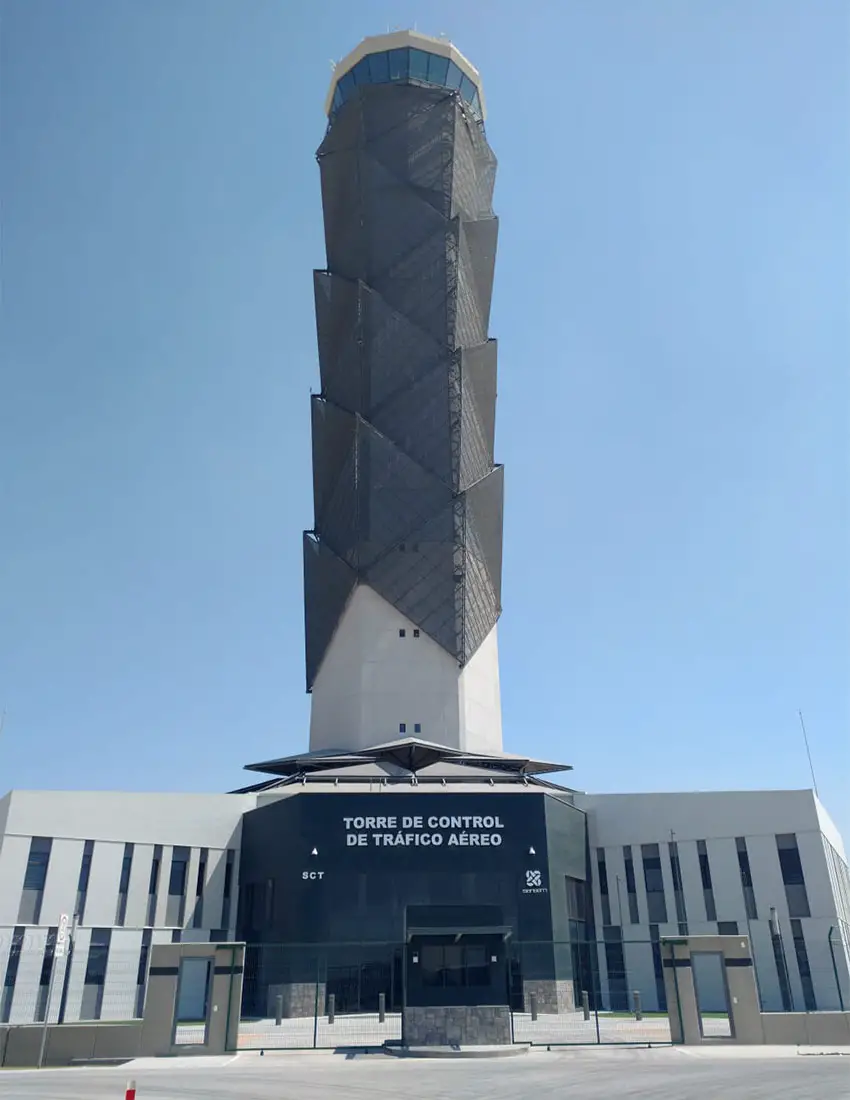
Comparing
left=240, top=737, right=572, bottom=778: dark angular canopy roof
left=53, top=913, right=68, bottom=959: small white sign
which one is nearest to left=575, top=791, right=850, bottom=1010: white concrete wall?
left=240, top=737, right=572, bottom=778: dark angular canopy roof

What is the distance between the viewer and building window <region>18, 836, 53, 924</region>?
120ft

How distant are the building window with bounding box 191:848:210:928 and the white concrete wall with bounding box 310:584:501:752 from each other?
36.1 feet

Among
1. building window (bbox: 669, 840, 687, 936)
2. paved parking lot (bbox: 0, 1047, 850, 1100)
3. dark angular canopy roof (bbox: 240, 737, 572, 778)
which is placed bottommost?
paved parking lot (bbox: 0, 1047, 850, 1100)

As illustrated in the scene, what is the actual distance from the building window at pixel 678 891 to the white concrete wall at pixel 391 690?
43.5 ft

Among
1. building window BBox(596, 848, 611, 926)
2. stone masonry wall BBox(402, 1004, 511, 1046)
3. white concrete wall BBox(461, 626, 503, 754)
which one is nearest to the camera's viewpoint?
stone masonry wall BBox(402, 1004, 511, 1046)

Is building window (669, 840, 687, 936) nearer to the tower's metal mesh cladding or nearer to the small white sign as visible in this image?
the tower's metal mesh cladding

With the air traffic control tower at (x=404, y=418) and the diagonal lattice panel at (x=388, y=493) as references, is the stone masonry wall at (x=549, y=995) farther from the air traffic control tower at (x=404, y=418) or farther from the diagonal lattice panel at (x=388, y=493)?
the diagonal lattice panel at (x=388, y=493)

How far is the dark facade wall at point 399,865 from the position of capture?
34.5 metres

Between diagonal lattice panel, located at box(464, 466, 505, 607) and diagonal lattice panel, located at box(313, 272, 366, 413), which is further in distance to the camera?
diagonal lattice panel, located at box(313, 272, 366, 413)

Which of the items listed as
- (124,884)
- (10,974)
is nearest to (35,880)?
(124,884)

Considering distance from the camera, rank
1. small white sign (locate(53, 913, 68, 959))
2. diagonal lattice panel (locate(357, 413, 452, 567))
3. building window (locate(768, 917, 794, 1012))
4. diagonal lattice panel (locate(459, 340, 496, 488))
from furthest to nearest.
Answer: diagonal lattice panel (locate(459, 340, 496, 488)) < diagonal lattice panel (locate(357, 413, 452, 567)) < building window (locate(768, 917, 794, 1012)) < small white sign (locate(53, 913, 68, 959))

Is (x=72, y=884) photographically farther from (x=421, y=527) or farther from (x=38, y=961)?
(x=421, y=527)

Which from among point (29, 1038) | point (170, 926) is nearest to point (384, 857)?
point (170, 926)

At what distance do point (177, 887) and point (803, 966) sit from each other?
2879 cm
